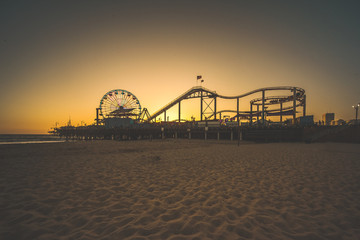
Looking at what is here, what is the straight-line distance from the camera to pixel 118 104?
53.4m

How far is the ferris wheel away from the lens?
51.9 meters

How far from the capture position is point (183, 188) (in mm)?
5570

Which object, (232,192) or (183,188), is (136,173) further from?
(232,192)

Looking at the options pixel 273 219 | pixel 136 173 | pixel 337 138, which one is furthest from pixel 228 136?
pixel 273 219

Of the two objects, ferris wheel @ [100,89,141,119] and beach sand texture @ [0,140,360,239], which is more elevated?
ferris wheel @ [100,89,141,119]

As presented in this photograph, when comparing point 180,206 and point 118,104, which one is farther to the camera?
point 118,104

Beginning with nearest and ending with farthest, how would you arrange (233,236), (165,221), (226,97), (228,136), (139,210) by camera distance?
(233,236)
(165,221)
(139,210)
(228,136)
(226,97)

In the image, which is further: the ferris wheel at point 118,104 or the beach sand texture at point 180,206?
the ferris wheel at point 118,104

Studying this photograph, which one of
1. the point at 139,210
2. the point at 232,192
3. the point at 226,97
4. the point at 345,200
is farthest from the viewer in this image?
the point at 226,97

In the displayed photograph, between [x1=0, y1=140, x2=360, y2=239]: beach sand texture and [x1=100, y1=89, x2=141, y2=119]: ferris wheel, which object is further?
[x1=100, y1=89, x2=141, y2=119]: ferris wheel

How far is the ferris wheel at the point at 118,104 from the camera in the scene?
51875 millimetres

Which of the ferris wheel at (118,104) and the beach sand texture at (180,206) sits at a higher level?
the ferris wheel at (118,104)

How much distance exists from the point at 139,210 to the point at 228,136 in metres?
32.4

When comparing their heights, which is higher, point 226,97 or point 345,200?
point 226,97
